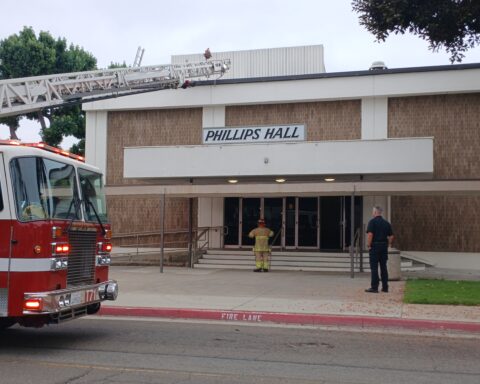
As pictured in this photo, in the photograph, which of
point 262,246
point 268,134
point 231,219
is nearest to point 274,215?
point 231,219

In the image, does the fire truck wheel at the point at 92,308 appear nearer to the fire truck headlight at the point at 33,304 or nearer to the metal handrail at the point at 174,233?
the fire truck headlight at the point at 33,304

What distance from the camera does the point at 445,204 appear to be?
2161cm

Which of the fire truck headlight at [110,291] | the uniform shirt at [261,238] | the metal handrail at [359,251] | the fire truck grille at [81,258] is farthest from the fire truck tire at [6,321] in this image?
the metal handrail at [359,251]

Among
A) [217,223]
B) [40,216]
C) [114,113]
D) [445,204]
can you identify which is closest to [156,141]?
[114,113]

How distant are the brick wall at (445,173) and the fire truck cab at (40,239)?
638 inches

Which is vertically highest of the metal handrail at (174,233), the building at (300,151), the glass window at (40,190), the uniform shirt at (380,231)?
the building at (300,151)

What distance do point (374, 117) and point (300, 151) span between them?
173 inches

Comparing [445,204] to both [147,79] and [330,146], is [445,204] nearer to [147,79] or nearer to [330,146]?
[330,146]

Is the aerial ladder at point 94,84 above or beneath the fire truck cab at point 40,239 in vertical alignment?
above

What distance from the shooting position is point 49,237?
290 inches

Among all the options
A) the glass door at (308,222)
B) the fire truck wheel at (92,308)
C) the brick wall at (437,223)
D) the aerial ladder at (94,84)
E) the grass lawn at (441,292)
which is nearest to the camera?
the fire truck wheel at (92,308)

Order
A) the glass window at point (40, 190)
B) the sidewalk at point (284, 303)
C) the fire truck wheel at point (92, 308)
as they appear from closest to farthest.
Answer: the glass window at point (40, 190)
the fire truck wheel at point (92, 308)
the sidewalk at point (284, 303)

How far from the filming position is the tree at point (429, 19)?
46.5 feet

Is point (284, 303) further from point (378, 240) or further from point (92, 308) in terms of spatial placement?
point (92, 308)
